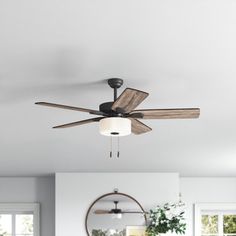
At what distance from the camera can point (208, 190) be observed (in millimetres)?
8258

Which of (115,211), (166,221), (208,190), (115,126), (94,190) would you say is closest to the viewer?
(115,126)

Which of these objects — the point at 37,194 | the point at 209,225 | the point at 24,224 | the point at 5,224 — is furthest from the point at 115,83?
the point at 209,225

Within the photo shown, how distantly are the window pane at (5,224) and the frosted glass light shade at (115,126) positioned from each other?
5.22 meters

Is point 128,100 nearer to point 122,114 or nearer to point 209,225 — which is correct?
point 122,114

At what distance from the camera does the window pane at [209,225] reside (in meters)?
8.25

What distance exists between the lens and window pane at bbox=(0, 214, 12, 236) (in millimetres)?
8031

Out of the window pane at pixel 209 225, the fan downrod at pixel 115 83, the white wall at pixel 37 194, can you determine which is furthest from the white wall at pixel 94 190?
the fan downrod at pixel 115 83

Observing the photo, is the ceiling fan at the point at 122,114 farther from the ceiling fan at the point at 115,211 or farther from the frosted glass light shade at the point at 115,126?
the ceiling fan at the point at 115,211

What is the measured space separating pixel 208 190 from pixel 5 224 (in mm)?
3279

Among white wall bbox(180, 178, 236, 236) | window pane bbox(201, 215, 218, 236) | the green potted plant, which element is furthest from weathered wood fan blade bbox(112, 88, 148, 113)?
window pane bbox(201, 215, 218, 236)

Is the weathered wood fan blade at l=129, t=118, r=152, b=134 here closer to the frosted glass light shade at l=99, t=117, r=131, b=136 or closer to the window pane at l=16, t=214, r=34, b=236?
the frosted glass light shade at l=99, t=117, r=131, b=136

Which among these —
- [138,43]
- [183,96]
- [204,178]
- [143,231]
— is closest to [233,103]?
[183,96]

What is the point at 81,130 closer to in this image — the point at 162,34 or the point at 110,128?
the point at 110,128

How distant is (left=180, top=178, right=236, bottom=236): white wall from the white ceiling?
266 cm
